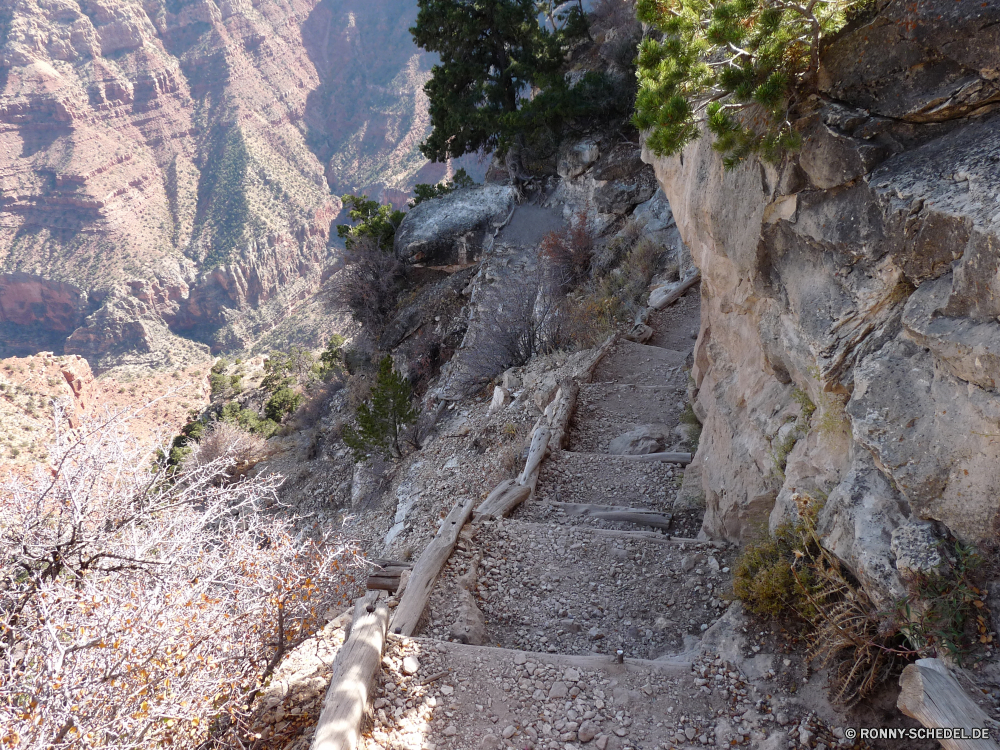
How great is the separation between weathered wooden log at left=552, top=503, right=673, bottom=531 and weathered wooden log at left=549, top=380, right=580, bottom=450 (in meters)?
1.29

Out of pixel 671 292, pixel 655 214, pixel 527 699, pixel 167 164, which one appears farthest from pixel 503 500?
pixel 167 164

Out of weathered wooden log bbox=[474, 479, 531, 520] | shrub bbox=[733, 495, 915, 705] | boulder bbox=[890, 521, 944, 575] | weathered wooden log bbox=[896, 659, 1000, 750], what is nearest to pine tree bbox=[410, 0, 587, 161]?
weathered wooden log bbox=[474, 479, 531, 520]

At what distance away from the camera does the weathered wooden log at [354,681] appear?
2.66 m

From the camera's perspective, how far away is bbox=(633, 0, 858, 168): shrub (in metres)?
2.81

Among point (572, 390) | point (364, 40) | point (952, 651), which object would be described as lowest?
point (572, 390)

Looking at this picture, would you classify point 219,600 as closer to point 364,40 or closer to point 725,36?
point 725,36

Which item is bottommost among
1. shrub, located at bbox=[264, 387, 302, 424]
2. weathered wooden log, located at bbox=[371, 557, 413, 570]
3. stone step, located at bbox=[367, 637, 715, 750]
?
shrub, located at bbox=[264, 387, 302, 424]

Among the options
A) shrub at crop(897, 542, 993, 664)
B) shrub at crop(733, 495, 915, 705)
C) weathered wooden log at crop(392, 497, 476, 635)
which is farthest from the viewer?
weathered wooden log at crop(392, 497, 476, 635)

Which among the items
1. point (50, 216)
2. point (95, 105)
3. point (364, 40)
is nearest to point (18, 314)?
point (50, 216)

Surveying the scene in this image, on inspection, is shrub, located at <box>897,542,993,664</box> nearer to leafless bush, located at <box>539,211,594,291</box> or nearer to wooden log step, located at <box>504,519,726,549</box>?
wooden log step, located at <box>504,519,726,549</box>

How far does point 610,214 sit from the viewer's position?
14.7 meters

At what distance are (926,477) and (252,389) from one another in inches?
1106

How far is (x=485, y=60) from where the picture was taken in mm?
17297

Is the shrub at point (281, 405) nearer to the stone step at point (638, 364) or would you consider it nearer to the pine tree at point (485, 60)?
the pine tree at point (485, 60)
